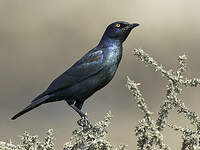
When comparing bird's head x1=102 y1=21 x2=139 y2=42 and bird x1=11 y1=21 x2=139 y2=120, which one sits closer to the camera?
bird x1=11 y1=21 x2=139 y2=120

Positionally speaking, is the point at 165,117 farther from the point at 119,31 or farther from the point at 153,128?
the point at 119,31

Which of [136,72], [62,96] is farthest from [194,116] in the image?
[136,72]

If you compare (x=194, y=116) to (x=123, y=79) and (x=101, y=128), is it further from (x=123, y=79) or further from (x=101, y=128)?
(x=123, y=79)

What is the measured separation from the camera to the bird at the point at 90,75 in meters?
6.54

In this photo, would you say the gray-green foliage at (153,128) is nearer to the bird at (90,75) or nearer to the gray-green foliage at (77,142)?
the gray-green foliage at (77,142)

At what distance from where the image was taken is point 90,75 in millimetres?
6617

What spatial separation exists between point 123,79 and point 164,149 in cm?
971

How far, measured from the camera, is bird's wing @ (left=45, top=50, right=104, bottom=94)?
6.60 meters

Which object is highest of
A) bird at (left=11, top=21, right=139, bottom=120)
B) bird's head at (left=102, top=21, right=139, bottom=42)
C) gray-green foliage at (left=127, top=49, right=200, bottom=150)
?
bird's head at (left=102, top=21, right=139, bottom=42)

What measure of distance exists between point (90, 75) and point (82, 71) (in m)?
0.15

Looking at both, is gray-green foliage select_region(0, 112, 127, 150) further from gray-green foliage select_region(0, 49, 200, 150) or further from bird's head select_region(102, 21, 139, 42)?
bird's head select_region(102, 21, 139, 42)

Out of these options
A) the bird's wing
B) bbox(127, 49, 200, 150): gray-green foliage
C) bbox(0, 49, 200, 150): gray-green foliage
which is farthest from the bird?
bbox(127, 49, 200, 150): gray-green foliage

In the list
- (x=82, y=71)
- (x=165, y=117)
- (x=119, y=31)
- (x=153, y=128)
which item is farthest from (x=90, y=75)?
(x=153, y=128)

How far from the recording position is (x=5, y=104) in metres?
13.0
